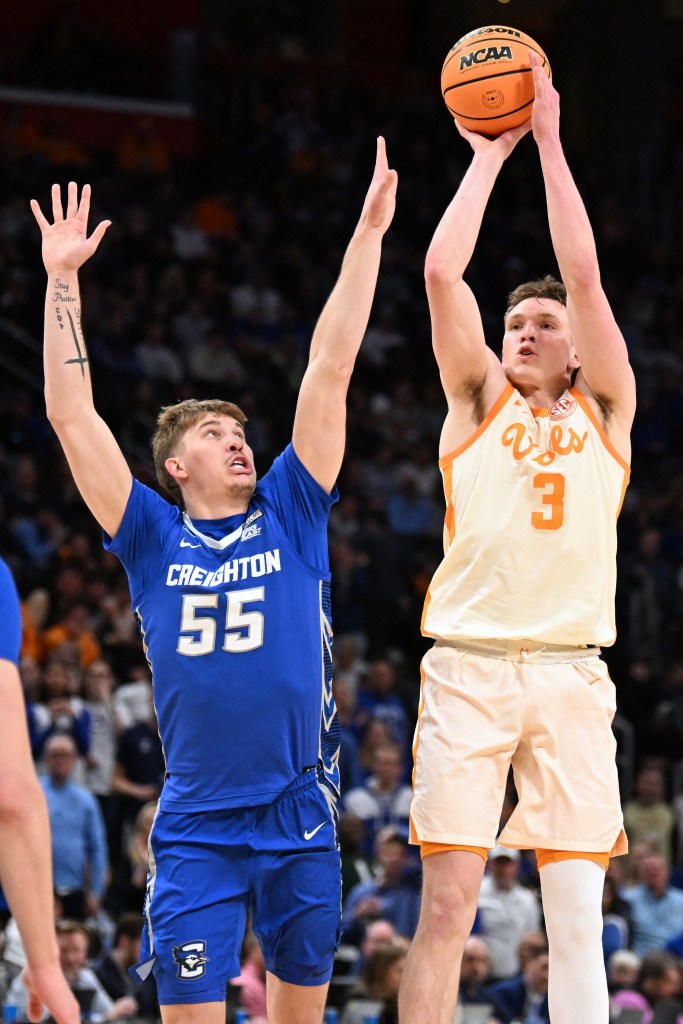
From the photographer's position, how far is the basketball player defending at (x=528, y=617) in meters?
4.93

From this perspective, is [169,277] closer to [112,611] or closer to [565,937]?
[112,611]

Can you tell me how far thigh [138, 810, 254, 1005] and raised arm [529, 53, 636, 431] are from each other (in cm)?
190

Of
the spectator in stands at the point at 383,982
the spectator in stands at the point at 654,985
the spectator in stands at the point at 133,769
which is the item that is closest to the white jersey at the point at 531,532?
the spectator in stands at the point at 383,982

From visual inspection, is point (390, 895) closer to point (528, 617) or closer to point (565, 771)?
point (565, 771)

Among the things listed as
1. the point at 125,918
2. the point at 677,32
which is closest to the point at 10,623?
the point at 125,918

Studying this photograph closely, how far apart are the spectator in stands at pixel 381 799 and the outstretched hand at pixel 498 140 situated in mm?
6850

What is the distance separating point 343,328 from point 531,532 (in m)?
0.93

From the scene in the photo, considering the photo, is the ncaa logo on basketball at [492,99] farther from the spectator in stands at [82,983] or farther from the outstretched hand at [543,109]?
the spectator in stands at [82,983]

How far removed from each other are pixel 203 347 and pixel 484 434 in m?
11.3

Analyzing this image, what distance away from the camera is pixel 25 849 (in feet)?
11.6

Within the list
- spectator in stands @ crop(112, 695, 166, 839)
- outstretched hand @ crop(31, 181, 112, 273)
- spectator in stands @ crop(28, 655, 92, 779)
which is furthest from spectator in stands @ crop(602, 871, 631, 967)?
outstretched hand @ crop(31, 181, 112, 273)

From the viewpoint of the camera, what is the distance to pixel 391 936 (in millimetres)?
9359

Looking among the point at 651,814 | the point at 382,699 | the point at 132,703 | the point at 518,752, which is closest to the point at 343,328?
the point at 518,752

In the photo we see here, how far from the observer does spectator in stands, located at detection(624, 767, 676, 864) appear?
13.0 meters
